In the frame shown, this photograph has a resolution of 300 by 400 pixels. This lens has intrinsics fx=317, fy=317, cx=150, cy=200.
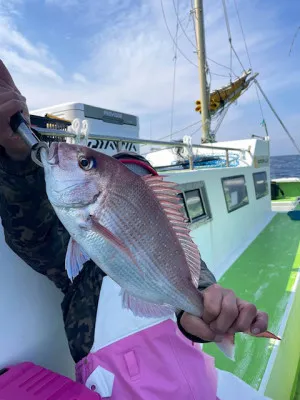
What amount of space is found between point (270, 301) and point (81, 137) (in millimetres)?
2843

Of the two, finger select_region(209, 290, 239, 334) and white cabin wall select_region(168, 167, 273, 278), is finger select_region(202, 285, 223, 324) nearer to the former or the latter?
finger select_region(209, 290, 239, 334)

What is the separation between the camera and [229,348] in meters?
1.07

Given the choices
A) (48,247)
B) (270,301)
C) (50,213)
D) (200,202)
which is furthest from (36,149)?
(200,202)

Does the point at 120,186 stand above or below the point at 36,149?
below

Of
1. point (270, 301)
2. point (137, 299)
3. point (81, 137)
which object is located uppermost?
point (81, 137)

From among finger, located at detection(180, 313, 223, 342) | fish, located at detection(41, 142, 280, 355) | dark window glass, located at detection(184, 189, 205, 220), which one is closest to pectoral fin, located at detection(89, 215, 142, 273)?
fish, located at detection(41, 142, 280, 355)

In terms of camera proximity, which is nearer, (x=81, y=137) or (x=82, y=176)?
(x=82, y=176)

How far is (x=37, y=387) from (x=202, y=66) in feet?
34.1

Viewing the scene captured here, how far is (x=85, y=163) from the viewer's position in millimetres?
909

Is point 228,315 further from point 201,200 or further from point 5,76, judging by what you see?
point 201,200

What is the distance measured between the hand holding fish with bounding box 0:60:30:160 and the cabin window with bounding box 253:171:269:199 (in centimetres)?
674

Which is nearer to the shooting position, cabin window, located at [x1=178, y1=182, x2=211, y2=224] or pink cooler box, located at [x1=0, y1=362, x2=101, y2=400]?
pink cooler box, located at [x1=0, y1=362, x2=101, y2=400]

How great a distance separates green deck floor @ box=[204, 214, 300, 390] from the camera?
105 inches

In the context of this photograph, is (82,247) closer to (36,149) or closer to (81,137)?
(36,149)
